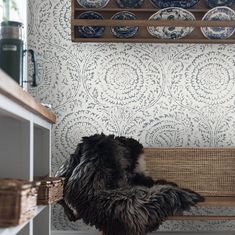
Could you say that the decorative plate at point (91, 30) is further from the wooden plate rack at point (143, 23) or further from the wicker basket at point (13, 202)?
the wicker basket at point (13, 202)

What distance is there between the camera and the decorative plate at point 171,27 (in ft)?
9.87

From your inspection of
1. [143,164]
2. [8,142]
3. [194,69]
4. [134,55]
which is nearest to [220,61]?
[194,69]

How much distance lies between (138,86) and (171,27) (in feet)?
1.40

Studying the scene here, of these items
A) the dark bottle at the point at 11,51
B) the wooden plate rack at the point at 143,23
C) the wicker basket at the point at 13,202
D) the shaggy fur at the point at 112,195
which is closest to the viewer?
the wicker basket at the point at 13,202

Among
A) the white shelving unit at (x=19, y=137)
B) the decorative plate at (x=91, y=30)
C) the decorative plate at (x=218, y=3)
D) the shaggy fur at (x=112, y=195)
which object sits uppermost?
the decorative plate at (x=218, y=3)

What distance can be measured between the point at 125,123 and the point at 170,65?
1.55 ft

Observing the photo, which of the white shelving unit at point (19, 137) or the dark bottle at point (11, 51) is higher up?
the dark bottle at point (11, 51)

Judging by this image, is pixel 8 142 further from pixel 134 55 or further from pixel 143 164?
pixel 134 55

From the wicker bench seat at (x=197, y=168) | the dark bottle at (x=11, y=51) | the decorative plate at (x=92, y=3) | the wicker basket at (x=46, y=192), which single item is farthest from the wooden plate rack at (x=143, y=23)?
the wicker basket at (x=46, y=192)

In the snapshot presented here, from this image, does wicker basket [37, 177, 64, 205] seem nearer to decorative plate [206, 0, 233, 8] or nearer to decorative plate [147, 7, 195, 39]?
decorative plate [147, 7, 195, 39]

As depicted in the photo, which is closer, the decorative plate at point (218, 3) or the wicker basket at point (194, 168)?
the wicker basket at point (194, 168)

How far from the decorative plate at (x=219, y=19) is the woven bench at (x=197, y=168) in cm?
73

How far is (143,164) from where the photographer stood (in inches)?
109

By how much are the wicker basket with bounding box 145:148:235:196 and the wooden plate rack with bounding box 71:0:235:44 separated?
0.69 metres
